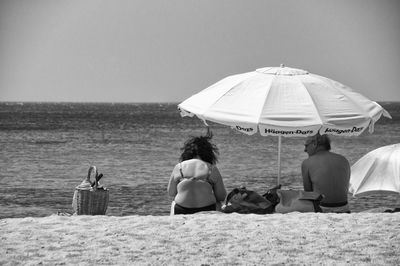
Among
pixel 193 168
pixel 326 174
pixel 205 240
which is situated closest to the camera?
pixel 205 240

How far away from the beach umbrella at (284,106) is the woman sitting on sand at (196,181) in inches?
12.7

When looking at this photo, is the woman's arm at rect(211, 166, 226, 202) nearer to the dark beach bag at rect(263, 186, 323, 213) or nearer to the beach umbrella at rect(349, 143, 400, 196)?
the dark beach bag at rect(263, 186, 323, 213)

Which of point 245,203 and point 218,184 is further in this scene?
point 245,203

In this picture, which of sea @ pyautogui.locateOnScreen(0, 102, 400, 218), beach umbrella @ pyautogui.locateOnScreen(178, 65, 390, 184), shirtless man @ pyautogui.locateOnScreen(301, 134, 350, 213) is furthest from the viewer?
sea @ pyautogui.locateOnScreen(0, 102, 400, 218)

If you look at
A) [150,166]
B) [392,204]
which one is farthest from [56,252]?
[150,166]

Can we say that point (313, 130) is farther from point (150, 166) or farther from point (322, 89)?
point (150, 166)

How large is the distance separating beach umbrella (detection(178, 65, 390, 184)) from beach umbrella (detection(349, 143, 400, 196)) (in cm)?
116

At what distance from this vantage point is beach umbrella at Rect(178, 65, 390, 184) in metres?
8.73

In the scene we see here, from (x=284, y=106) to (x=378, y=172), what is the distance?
2.13 m

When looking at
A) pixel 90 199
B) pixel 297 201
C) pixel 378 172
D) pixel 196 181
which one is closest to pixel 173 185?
pixel 196 181

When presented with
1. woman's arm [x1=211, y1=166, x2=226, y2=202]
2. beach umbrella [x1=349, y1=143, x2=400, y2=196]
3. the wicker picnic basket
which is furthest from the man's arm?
the wicker picnic basket

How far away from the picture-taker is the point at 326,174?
30.8 feet

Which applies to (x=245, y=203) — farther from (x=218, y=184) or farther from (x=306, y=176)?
(x=306, y=176)

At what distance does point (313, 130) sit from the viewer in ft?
28.8
